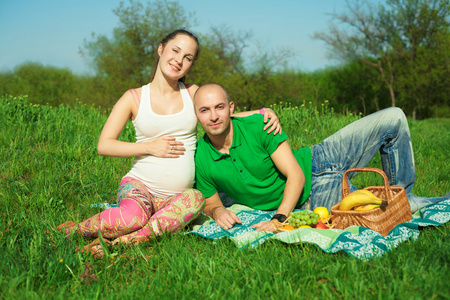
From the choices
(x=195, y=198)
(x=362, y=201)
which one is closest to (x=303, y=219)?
(x=362, y=201)

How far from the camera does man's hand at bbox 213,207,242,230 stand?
320 cm

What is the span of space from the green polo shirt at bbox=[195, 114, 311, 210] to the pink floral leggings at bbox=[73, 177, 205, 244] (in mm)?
343

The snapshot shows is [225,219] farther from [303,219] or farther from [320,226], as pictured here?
[320,226]

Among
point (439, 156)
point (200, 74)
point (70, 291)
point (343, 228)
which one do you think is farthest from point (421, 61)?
point (70, 291)

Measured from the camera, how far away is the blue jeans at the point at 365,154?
3.46 meters

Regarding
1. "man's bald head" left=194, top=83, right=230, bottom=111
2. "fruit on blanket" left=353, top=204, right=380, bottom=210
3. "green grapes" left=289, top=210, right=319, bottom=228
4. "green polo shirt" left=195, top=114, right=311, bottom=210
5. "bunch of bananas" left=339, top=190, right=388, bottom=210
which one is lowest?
"green grapes" left=289, top=210, right=319, bottom=228

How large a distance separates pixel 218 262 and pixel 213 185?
1.25 metres

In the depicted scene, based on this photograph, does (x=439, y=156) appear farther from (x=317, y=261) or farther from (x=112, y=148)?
(x=112, y=148)

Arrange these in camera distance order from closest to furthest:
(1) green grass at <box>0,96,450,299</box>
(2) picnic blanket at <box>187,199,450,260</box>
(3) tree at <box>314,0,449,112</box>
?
(1) green grass at <box>0,96,450,299</box> < (2) picnic blanket at <box>187,199,450,260</box> < (3) tree at <box>314,0,449,112</box>

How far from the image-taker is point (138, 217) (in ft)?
9.70

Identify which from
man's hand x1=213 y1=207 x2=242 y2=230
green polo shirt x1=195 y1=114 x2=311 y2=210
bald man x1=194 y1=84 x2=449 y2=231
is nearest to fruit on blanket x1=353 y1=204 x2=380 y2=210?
bald man x1=194 y1=84 x2=449 y2=231

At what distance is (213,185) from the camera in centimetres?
355

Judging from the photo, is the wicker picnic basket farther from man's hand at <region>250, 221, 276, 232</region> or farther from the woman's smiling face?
the woman's smiling face

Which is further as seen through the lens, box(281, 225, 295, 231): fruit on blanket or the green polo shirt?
the green polo shirt
